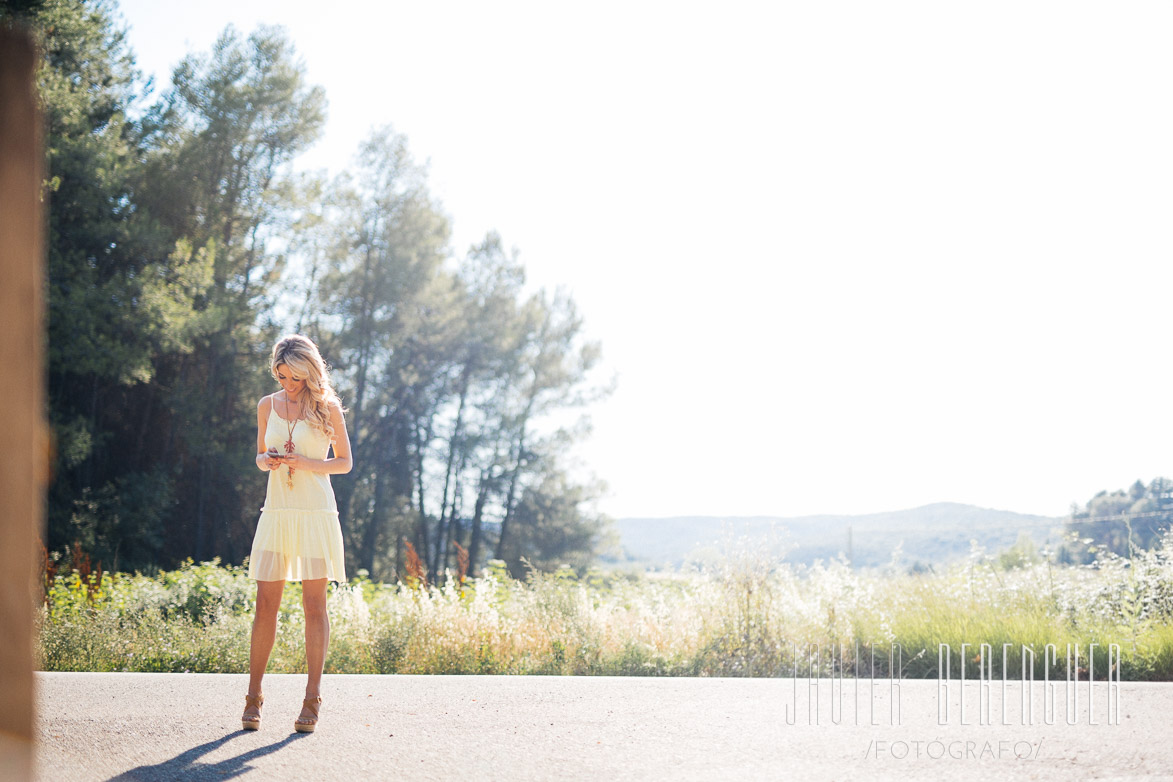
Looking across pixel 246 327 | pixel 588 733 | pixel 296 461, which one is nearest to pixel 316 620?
pixel 296 461

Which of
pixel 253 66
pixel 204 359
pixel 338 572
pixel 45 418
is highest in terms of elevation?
pixel 253 66

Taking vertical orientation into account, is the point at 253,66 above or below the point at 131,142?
above

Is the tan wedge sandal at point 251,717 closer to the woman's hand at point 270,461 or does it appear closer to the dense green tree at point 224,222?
the woman's hand at point 270,461

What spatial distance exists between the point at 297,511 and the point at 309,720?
102 cm

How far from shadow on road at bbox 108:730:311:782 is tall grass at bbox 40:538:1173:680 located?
3387 millimetres

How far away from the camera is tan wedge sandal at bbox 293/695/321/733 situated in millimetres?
4008

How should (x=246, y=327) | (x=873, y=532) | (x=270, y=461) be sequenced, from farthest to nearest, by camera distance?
(x=873, y=532), (x=246, y=327), (x=270, y=461)

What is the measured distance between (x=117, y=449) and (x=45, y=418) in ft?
14.3

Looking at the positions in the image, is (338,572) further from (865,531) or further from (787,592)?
(865,531)

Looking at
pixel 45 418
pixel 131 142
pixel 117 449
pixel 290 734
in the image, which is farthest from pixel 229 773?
pixel 131 142

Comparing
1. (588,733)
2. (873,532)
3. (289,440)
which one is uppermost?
(289,440)

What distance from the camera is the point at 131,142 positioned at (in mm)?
23812

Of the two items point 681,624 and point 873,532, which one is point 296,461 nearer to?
point 681,624

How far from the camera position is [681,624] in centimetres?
812
